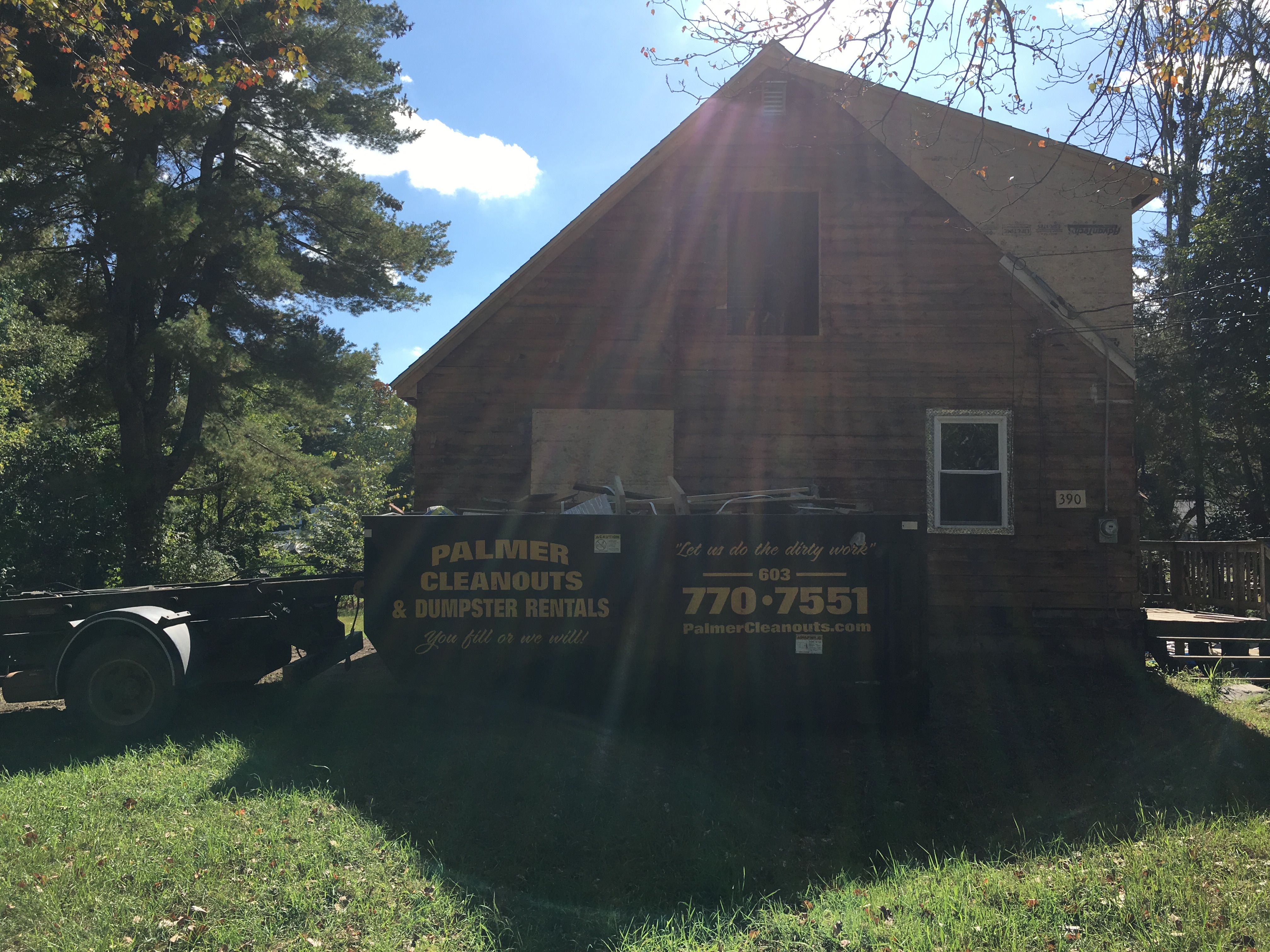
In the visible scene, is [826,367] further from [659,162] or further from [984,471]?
[659,162]

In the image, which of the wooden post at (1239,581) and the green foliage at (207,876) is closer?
the green foliage at (207,876)

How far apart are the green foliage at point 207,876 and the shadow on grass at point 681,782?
0.95 feet

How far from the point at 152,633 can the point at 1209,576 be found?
13.8 metres

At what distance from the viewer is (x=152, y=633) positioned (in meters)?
7.09

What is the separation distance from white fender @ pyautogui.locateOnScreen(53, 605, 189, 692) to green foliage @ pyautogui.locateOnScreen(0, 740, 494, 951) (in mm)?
1451

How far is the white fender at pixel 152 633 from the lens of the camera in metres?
7.07

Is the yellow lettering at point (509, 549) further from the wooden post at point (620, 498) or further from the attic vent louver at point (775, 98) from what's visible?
the attic vent louver at point (775, 98)

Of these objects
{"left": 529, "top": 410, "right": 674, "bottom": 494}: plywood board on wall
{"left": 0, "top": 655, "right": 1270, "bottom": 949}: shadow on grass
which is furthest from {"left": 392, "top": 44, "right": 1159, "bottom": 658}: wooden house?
{"left": 0, "top": 655, "right": 1270, "bottom": 949}: shadow on grass

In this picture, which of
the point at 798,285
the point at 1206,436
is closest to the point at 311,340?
the point at 798,285

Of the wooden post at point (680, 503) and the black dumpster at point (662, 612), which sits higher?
the wooden post at point (680, 503)

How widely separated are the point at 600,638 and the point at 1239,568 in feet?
31.7

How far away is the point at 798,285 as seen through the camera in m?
11.2

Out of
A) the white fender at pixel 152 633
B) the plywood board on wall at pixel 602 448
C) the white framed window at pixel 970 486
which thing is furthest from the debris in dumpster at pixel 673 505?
the white fender at pixel 152 633

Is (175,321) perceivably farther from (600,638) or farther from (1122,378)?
(1122,378)
